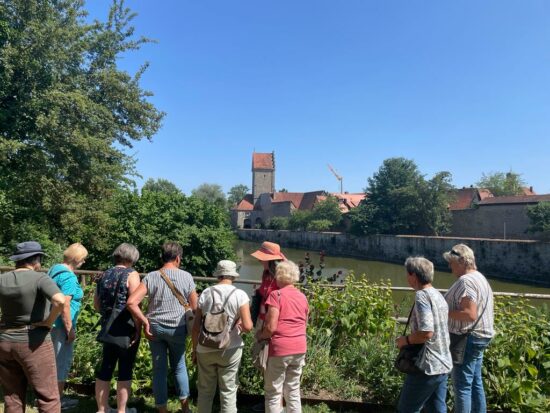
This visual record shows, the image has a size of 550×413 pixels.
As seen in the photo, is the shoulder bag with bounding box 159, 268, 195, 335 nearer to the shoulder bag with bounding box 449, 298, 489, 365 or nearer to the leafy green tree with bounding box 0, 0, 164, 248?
the shoulder bag with bounding box 449, 298, 489, 365

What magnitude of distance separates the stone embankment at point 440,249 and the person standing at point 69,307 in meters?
30.4

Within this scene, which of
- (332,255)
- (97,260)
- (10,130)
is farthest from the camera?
(332,255)

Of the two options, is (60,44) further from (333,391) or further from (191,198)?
(333,391)

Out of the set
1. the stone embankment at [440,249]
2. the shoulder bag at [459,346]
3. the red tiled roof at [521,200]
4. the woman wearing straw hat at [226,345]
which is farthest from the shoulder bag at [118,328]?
the red tiled roof at [521,200]

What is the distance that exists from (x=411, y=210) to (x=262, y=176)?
53.9m

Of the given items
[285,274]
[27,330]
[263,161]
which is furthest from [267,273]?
[263,161]

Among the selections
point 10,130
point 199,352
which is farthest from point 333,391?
point 10,130

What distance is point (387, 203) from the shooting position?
47.9 metres

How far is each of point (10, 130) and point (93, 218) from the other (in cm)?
488

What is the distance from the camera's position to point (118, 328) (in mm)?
3236

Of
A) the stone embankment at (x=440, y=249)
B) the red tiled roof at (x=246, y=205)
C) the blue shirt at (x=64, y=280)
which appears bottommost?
the stone embankment at (x=440, y=249)

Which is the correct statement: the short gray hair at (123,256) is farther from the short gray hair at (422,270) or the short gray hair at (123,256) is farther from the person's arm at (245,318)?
the short gray hair at (422,270)

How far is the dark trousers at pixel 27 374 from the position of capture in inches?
109

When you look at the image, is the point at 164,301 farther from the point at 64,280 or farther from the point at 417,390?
the point at 417,390
